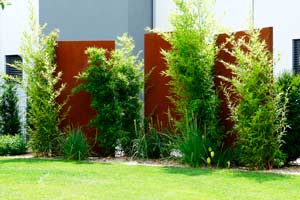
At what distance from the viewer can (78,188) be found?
7.75m

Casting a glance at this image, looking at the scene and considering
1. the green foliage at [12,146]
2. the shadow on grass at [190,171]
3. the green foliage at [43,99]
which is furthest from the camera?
the green foliage at [12,146]

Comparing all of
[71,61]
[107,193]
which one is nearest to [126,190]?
[107,193]

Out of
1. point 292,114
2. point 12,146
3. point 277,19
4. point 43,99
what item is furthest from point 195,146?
point 277,19

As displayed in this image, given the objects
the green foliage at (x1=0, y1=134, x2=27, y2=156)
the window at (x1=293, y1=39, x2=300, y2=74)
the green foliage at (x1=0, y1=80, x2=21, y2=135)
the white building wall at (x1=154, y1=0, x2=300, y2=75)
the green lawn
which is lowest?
the green lawn

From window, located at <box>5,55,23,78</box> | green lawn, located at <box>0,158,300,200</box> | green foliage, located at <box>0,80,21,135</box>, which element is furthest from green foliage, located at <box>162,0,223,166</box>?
window, located at <box>5,55,23,78</box>

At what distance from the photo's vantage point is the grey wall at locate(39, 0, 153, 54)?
16.8 meters

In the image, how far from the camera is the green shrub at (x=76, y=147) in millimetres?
11570

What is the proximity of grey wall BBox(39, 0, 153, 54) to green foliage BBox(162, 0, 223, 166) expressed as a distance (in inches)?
227

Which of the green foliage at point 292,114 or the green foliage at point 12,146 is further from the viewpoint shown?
the green foliage at point 12,146

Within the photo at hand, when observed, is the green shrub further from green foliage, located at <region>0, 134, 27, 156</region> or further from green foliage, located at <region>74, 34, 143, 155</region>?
green foliage, located at <region>0, 134, 27, 156</region>

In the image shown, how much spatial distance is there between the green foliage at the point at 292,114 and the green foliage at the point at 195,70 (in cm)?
123

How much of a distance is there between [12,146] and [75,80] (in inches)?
79.6

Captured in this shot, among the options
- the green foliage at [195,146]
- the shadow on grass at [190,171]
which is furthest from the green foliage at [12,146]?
the shadow on grass at [190,171]

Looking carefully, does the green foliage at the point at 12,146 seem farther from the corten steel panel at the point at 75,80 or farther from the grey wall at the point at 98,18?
the grey wall at the point at 98,18
